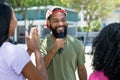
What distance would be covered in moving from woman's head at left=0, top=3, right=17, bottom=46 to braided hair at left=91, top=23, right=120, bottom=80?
2.08 ft

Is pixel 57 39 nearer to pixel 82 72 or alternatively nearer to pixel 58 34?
pixel 58 34

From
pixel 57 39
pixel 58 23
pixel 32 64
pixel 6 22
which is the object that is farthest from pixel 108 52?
pixel 58 23

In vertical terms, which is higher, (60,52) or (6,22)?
(6,22)

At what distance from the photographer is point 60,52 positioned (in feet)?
12.3

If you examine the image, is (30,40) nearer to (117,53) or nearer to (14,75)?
(14,75)

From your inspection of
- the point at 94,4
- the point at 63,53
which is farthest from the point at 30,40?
the point at 94,4

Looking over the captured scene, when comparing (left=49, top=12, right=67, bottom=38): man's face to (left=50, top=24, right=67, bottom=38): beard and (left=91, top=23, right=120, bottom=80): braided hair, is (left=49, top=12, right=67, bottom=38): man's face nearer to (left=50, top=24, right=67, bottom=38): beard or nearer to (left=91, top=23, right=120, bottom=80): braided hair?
(left=50, top=24, right=67, bottom=38): beard

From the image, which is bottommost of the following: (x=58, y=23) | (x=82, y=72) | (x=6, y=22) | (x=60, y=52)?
(x=82, y=72)

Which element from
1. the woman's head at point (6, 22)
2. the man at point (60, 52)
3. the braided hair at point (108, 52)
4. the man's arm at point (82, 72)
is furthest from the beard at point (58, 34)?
the braided hair at point (108, 52)

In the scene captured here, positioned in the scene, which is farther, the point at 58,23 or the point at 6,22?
the point at 58,23

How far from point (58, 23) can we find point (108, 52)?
1.35 meters

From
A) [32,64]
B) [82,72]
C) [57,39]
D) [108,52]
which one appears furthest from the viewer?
[82,72]

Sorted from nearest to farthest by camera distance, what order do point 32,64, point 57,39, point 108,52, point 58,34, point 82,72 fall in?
point 108,52 < point 32,64 < point 57,39 < point 58,34 < point 82,72

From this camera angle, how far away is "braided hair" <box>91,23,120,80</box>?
2484 millimetres
